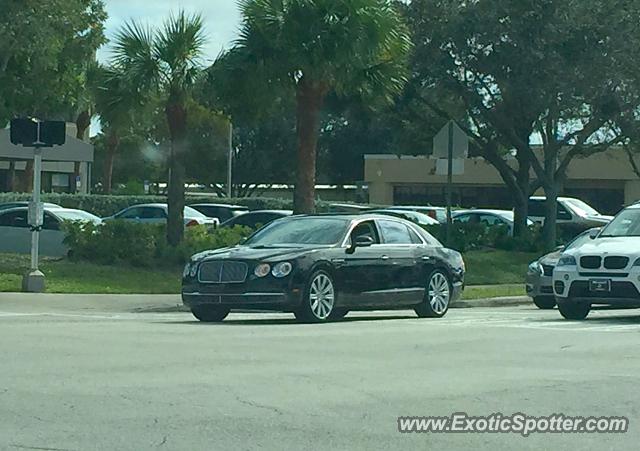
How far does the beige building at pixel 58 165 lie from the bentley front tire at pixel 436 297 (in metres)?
30.6

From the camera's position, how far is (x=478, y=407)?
10.1m

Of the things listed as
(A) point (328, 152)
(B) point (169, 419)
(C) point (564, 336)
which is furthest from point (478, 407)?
(A) point (328, 152)

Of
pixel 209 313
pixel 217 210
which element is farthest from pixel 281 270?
pixel 217 210

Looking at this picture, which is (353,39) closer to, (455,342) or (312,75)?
(312,75)

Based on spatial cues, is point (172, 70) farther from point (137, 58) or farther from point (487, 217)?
point (487, 217)

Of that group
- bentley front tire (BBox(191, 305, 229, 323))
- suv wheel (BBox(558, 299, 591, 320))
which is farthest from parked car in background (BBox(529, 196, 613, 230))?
bentley front tire (BBox(191, 305, 229, 323))

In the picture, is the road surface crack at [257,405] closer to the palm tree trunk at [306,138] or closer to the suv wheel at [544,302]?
the suv wheel at [544,302]

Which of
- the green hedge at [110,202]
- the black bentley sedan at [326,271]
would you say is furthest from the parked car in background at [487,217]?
the black bentley sedan at [326,271]

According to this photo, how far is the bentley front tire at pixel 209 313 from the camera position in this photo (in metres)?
17.9

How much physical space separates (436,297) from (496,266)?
13525mm

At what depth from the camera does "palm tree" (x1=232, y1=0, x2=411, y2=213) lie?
2689cm

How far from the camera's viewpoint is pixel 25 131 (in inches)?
880

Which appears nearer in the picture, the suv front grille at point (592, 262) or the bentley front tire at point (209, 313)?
the bentley front tire at point (209, 313)

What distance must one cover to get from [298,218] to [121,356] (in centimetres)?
636
